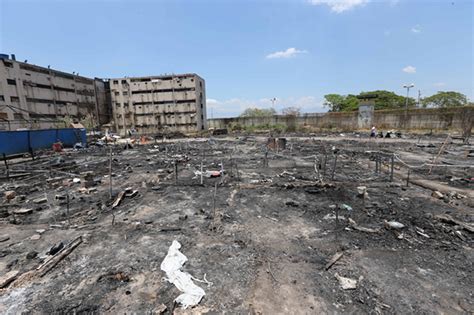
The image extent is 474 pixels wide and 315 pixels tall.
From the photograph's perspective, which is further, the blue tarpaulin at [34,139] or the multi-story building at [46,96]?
the multi-story building at [46,96]

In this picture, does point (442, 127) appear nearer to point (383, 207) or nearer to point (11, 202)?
point (383, 207)

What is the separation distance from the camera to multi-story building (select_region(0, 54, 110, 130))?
105ft

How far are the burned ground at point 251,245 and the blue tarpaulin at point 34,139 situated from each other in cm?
990

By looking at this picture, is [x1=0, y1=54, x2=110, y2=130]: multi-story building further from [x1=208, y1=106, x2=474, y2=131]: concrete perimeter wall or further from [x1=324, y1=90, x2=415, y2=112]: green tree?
[x1=324, y1=90, x2=415, y2=112]: green tree

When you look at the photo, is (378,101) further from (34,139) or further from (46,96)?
(46,96)

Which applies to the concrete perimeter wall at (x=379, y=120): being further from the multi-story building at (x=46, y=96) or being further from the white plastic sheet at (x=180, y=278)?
the white plastic sheet at (x=180, y=278)

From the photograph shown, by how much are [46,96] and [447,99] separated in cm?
7592

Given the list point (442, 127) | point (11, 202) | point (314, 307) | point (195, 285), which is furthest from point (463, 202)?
point (442, 127)

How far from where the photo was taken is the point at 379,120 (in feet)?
112

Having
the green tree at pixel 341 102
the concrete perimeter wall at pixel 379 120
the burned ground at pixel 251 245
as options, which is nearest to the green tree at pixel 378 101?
the green tree at pixel 341 102

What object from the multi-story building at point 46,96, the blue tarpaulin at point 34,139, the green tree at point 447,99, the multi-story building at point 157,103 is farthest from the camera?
the multi-story building at point 157,103

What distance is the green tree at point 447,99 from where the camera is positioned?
44.7 metres

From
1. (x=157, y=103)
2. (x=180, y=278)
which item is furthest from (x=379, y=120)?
Answer: (x=157, y=103)

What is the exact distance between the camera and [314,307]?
116 inches
